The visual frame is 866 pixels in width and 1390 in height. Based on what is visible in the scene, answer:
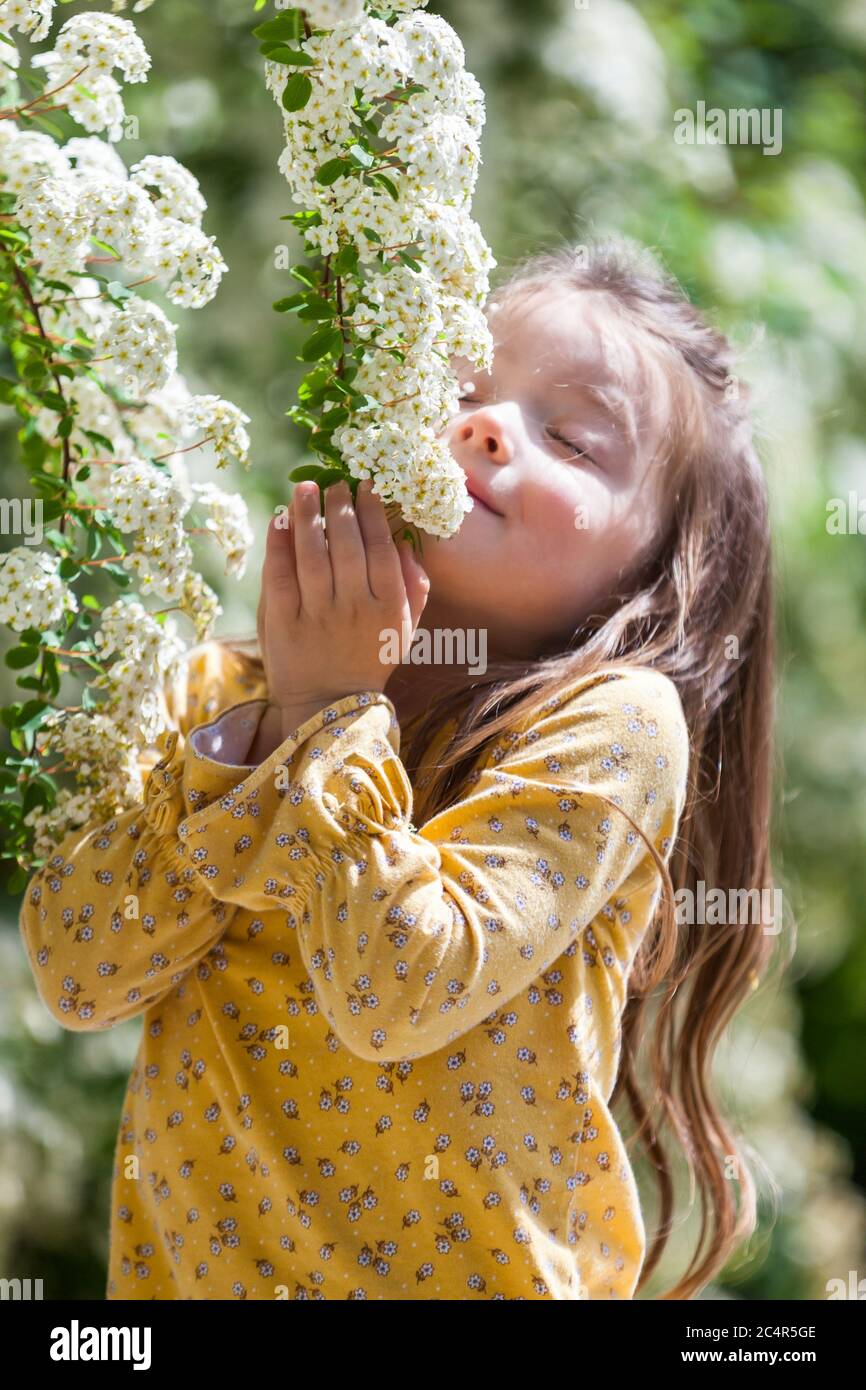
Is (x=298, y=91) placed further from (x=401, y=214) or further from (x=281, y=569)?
(x=281, y=569)

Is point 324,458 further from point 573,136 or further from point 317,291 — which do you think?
point 573,136

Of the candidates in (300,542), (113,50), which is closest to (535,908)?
(300,542)

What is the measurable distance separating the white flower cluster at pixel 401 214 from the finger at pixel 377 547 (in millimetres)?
55

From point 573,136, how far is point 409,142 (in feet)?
4.63

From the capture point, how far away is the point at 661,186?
2.23 m

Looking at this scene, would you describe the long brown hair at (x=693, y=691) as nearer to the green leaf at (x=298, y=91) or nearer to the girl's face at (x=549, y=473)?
the girl's face at (x=549, y=473)

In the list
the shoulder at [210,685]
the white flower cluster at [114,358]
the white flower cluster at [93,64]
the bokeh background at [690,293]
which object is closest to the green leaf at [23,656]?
the white flower cluster at [114,358]

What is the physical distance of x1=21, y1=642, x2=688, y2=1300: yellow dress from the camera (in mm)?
930

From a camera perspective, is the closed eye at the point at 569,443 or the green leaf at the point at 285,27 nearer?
the green leaf at the point at 285,27

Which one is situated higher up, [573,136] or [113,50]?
[573,136]

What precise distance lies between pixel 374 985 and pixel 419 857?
3.3 inches

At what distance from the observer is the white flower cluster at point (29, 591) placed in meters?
0.93

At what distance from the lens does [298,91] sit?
2.67 feet

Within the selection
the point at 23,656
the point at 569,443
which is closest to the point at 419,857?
the point at 23,656
